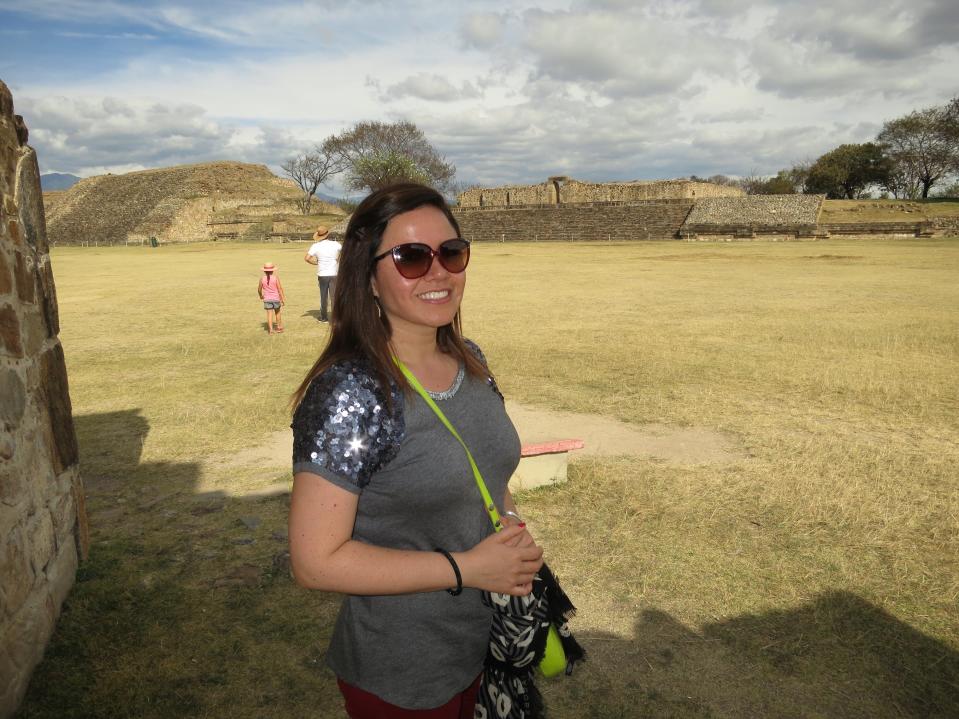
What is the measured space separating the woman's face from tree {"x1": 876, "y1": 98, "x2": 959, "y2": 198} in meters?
56.5

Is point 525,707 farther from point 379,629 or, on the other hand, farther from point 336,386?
point 336,386

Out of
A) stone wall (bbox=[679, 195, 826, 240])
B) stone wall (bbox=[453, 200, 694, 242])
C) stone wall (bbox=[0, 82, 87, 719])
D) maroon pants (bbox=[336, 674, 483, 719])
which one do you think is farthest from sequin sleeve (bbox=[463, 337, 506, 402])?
stone wall (bbox=[453, 200, 694, 242])

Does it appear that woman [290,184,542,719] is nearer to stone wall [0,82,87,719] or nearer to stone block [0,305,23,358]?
stone wall [0,82,87,719]

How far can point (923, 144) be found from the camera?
4675 cm

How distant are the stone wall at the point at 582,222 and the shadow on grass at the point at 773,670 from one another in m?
35.6

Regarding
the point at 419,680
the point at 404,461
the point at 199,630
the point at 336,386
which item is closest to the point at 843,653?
the point at 419,680

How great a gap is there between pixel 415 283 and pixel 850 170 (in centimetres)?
5626

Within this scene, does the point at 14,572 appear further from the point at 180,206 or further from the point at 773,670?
the point at 180,206

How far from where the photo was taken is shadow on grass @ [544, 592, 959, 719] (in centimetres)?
255

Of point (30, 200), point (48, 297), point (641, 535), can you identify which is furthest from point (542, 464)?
point (30, 200)

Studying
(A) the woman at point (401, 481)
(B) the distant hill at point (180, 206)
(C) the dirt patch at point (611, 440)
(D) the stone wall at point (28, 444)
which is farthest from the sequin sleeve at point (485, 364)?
(B) the distant hill at point (180, 206)

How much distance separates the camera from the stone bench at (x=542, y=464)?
4301 millimetres

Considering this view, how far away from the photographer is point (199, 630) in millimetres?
3025

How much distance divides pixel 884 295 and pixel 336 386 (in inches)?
577
